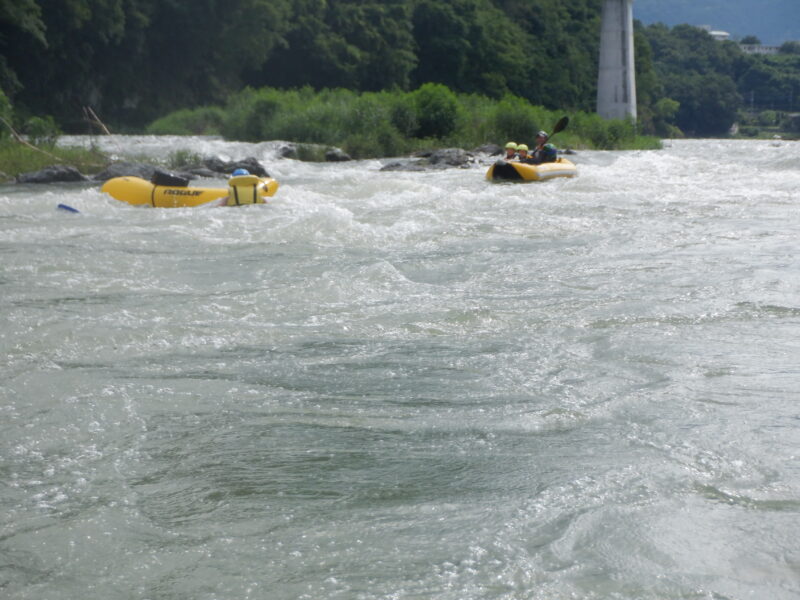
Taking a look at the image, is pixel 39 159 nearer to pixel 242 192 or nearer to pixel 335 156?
pixel 242 192

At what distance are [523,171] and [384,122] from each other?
989 cm

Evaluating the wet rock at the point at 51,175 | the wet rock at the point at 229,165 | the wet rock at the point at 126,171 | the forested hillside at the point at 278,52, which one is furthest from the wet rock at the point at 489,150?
the wet rock at the point at 51,175

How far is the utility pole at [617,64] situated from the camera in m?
37.8

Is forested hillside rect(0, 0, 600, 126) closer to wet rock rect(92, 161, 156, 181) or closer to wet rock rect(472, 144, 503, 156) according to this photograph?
wet rock rect(472, 144, 503, 156)

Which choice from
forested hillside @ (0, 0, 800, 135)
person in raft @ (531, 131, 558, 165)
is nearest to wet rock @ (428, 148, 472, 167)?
person in raft @ (531, 131, 558, 165)

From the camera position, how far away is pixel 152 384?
415 centimetres

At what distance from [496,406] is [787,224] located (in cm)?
685

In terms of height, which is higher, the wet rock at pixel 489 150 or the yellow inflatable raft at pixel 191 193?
the wet rock at pixel 489 150

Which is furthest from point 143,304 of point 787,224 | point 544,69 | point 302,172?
point 544,69

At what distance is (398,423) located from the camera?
3.73 meters

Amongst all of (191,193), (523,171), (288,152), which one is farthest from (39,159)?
(523,171)

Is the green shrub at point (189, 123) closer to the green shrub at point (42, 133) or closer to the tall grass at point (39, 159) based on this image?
the green shrub at point (42, 133)

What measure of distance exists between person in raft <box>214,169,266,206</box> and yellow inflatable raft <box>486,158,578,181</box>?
4728 mm

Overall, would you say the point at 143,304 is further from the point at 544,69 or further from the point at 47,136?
the point at 544,69
